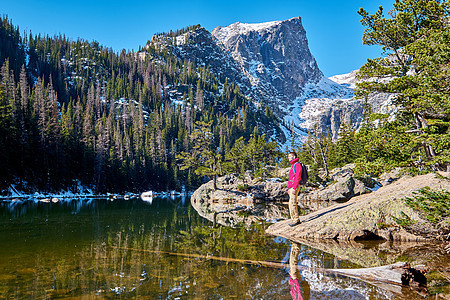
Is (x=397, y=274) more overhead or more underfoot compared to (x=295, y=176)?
more underfoot

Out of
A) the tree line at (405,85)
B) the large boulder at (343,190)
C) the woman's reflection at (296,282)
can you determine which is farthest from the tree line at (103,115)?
the woman's reflection at (296,282)

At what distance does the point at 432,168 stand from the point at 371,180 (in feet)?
84.7

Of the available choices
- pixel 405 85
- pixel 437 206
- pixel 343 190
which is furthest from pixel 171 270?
pixel 343 190

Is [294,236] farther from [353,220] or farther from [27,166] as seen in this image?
[27,166]

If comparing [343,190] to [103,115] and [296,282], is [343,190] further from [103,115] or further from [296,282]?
[103,115]

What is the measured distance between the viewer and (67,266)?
22.5ft

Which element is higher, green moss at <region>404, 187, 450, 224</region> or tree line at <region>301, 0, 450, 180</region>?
tree line at <region>301, 0, 450, 180</region>

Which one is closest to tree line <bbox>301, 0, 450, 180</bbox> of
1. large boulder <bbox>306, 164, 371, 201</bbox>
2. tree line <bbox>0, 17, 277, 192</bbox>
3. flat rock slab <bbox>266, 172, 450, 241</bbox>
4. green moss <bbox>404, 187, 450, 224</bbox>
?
flat rock slab <bbox>266, 172, 450, 241</bbox>

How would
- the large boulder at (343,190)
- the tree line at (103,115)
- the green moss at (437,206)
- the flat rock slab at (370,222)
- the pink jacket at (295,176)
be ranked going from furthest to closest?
the tree line at (103,115)
the large boulder at (343,190)
the pink jacket at (295,176)
the flat rock slab at (370,222)
the green moss at (437,206)

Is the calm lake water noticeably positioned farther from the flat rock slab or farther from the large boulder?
the large boulder

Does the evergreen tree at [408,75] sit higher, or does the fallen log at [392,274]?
the evergreen tree at [408,75]

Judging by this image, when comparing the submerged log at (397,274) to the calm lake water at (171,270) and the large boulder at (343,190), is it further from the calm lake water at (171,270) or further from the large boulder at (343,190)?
the large boulder at (343,190)

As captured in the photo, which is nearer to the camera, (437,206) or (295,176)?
(437,206)

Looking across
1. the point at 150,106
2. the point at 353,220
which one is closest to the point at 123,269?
the point at 353,220
